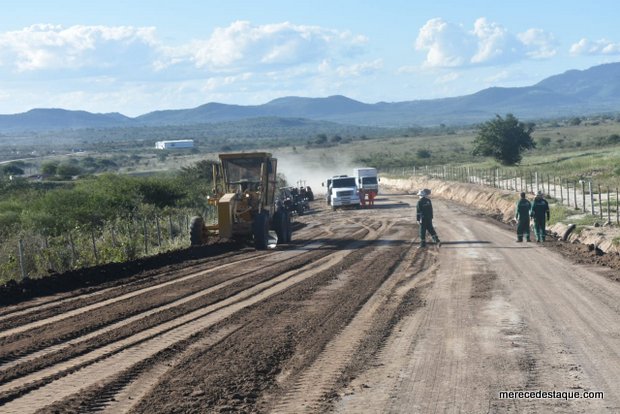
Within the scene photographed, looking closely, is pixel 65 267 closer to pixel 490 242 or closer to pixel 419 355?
pixel 490 242

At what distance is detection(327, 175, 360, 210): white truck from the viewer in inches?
1993

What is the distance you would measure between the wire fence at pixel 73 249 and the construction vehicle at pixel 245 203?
4.91 ft

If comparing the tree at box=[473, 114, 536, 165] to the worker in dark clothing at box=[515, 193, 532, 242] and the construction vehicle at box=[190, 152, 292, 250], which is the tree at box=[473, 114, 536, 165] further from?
the construction vehicle at box=[190, 152, 292, 250]

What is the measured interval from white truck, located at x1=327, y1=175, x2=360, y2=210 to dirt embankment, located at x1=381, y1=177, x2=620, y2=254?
19.9 ft

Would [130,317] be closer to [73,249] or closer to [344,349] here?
[344,349]

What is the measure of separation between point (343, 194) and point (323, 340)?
38.6m

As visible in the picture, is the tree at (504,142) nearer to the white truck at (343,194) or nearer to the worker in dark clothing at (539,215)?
the white truck at (343,194)

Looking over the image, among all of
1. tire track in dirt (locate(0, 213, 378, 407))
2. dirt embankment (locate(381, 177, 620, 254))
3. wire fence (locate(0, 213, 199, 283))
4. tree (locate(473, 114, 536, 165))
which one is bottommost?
dirt embankment (locate(381, 177, 620, 254))

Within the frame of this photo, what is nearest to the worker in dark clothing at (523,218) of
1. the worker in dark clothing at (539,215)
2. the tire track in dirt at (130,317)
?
the worker in dark clothing at (539,215)

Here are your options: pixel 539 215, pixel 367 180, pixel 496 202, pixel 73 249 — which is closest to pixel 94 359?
pixel 73 249

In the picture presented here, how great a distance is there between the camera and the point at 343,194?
50781mm

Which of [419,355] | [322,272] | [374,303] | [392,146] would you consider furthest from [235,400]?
[392,146]

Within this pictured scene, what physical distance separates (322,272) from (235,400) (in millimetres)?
10956

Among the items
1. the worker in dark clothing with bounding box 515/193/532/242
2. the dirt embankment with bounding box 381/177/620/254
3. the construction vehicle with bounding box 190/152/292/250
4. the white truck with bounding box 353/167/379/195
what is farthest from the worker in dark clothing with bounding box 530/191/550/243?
the white truck with bounding box 353/167/379/195
